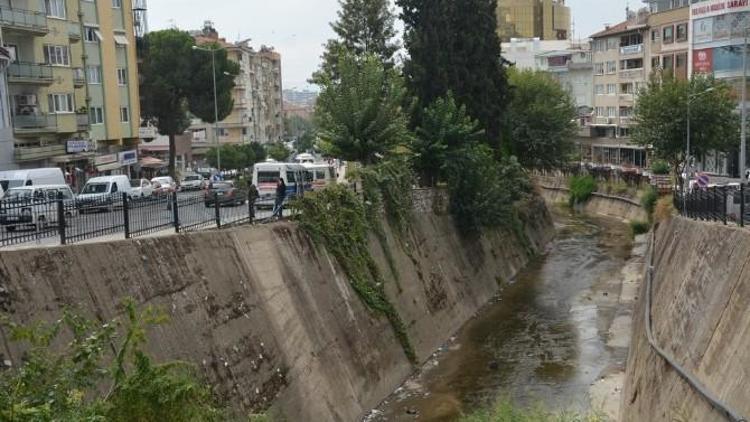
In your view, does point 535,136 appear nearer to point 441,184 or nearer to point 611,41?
point 441,184

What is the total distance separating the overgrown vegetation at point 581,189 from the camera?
7131cm

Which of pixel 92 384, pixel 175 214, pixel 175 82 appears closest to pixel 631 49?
pixel 175 82

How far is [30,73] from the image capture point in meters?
44.8

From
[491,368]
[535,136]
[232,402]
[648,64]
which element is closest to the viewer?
[232,402]

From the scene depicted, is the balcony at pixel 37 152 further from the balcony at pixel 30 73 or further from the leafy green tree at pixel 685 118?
the leafy green tree at pixel 685 118

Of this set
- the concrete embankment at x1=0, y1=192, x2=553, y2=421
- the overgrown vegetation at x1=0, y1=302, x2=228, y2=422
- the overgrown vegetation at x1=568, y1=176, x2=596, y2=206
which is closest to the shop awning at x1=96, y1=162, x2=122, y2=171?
the concrete embankment at x1=0, y1=192, x2=553, y2=421

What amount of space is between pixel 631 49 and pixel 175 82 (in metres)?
43.9

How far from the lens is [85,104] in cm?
5138

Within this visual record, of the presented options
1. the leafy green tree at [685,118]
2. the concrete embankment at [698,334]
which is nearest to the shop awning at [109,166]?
the leafy green tree at [685,118]

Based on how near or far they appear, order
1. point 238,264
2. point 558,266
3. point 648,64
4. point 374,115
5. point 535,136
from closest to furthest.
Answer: point 238,264 → point 374,115 → point 558,266 → point 535,136 → point 648,64

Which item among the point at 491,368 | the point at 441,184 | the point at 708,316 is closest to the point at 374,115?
the point at 441,184

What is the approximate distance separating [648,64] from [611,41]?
8668mm

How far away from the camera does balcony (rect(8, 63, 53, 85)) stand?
4381cm

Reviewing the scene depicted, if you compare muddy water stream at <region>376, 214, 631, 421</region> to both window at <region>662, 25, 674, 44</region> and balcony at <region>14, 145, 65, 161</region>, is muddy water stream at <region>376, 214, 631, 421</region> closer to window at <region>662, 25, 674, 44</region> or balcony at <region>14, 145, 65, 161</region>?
balcony at <region>14, 145, 65, 161</region>
